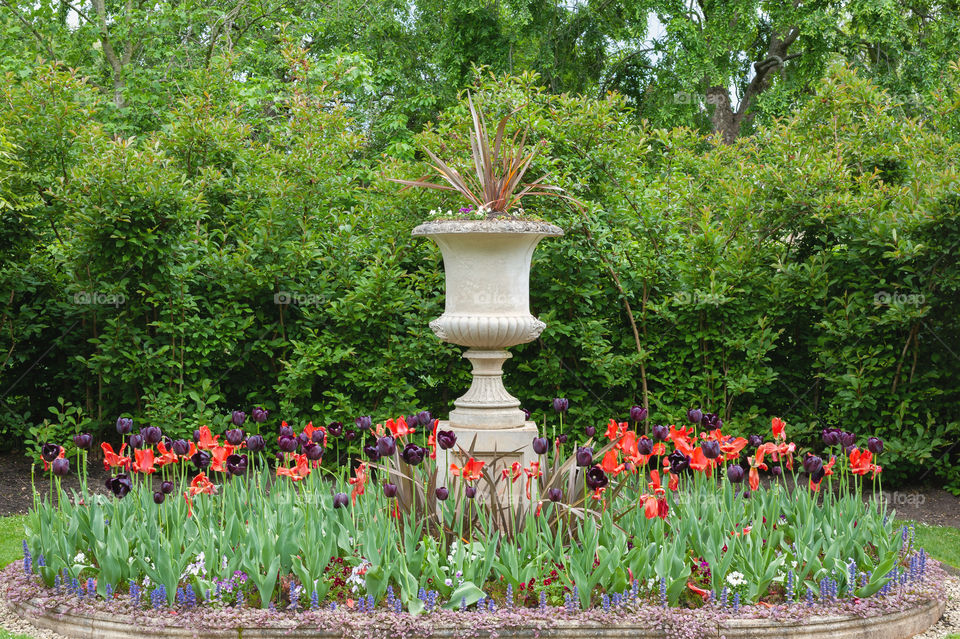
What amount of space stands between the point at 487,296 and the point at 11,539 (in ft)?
11.5

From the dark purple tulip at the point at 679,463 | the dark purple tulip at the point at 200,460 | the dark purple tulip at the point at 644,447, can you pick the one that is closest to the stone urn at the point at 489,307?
the dark purple tulip at the point at 644,447

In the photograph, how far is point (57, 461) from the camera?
403 cm

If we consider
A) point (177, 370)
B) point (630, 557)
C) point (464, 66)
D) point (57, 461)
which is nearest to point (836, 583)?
point (630, 557)

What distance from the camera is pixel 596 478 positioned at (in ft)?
13.6

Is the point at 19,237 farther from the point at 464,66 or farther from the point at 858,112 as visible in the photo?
the point at 464,66

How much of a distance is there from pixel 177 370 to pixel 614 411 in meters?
3.80

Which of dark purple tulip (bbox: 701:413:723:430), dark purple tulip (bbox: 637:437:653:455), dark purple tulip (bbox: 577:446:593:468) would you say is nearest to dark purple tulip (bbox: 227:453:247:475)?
dark purple tulip (bbox: 577:446:593:468)

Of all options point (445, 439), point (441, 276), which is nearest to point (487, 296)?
point (445, 439)

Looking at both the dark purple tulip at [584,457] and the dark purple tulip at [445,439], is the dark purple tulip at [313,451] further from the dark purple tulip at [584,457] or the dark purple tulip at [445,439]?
the dark purple tulip at [584,457]

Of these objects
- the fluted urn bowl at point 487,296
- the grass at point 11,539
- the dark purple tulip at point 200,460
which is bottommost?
the grass at point 11,539

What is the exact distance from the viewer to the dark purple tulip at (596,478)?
4.15 m

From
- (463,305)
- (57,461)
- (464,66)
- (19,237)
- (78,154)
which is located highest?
(464,66)

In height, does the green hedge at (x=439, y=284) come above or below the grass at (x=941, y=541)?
above

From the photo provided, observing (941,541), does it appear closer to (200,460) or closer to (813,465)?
(813,465)
